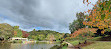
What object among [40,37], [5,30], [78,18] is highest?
[78,18]

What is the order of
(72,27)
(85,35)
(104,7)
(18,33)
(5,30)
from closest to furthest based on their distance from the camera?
1. (104,7)
2. (85,35)
3. (5,30)
4. (72,27)
5. (18,33)

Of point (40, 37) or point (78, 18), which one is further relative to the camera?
point (40, 37)

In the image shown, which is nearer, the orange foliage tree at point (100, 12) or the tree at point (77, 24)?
the orange foliage tree at point (100, 12)

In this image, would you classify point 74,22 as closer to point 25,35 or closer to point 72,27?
point 72,27

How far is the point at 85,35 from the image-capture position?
70.8 ft

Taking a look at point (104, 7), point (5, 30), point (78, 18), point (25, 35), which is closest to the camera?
point (104, 7)

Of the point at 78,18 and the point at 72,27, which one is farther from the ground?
the point at 78,18

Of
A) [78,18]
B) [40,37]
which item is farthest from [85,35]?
[40,37]

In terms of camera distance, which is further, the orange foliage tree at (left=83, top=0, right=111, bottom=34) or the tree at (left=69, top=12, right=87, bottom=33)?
the tree at (left=69, top=12, right=87, bottom=33)

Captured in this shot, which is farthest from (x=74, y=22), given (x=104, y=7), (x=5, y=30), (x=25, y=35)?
(x=25, y=35)

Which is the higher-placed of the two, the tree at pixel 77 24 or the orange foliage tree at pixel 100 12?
the tree at pixel 77 24

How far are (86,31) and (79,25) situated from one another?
1194 inches

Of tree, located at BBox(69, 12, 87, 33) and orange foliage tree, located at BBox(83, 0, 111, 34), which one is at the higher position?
tree, located at BBox(69, 12, 87, 33)

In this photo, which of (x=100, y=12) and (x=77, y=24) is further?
(x=77, y=24)
